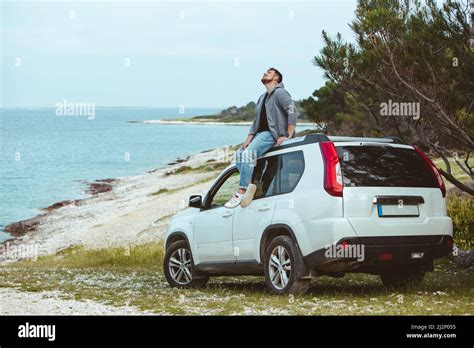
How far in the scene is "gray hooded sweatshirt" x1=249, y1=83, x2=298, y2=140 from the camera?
11109 millimetres

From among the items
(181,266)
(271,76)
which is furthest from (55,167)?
(271,76)

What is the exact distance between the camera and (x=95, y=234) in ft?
120

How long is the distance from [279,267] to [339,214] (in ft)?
4.22

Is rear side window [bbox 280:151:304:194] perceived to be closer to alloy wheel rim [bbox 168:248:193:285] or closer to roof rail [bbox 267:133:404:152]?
roof rail [bbox 267:133:404:152]

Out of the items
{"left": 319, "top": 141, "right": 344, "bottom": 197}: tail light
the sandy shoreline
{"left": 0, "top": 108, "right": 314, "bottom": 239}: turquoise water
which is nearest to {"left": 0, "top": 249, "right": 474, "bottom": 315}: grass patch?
{"left": 319, "top": 141, "right": 344, "bottom": 197}: tail light

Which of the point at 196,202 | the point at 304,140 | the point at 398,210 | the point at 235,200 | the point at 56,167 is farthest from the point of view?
the point at 56,167

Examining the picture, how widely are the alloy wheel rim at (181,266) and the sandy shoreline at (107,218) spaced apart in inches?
603

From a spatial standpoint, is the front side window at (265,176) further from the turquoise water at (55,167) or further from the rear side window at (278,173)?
the turquoise water at (55,167)

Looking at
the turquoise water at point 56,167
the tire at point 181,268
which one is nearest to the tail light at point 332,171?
the tire at point 181,268

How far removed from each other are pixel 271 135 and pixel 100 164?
88.3 m

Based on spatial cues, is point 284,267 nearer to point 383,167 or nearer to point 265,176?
point 265,176

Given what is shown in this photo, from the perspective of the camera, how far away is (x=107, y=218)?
4431cm
